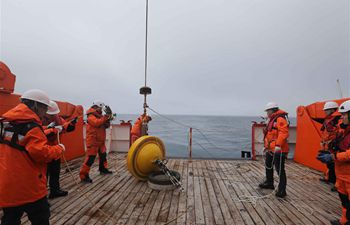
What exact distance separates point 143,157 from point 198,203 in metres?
1.69

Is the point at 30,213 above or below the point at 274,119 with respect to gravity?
below

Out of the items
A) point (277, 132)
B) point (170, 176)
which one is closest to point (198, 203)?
point (170, 176)

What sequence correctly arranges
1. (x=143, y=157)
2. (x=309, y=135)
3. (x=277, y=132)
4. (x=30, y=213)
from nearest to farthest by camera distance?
(x=30, y=213) → (x=277, y=132) → (x=143, y=157) → (x=309, y=135)

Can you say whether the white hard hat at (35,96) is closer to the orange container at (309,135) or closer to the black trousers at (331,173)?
the black trousers at (331,173)

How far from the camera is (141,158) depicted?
4707 millimetres

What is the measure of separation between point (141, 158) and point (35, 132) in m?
3.00

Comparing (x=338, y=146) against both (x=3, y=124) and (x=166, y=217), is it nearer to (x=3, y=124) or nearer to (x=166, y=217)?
(x=166, y=217)

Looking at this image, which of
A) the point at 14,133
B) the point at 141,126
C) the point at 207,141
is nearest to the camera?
the point at 14,133

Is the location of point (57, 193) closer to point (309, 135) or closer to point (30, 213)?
point (30, 213)

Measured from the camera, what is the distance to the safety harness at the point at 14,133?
185 centimetres

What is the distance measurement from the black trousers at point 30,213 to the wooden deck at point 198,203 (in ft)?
3.28

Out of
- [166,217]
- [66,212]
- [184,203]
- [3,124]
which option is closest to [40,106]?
[3,124]

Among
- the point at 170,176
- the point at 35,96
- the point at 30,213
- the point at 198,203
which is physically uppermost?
the point at 35,96

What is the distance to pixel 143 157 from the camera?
4723 mm
